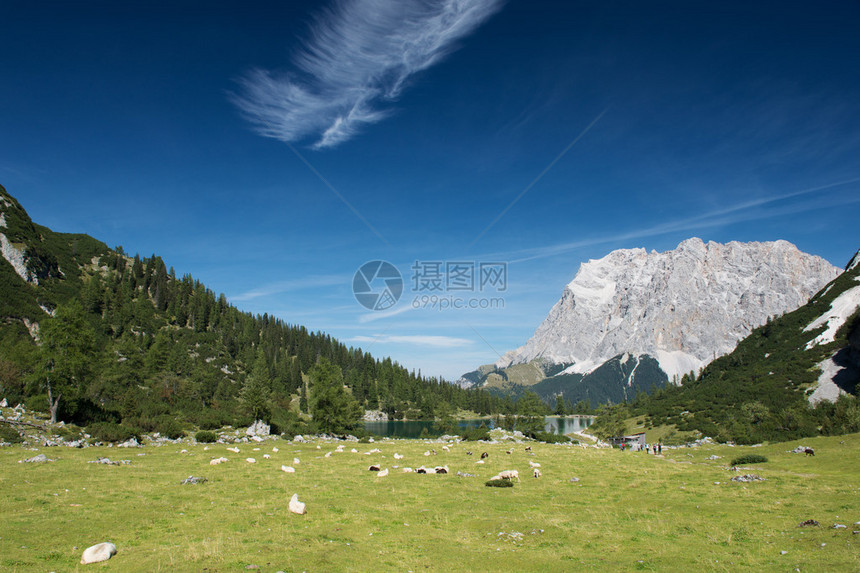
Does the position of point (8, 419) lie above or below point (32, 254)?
below

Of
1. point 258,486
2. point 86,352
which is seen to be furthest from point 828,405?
point 86,352

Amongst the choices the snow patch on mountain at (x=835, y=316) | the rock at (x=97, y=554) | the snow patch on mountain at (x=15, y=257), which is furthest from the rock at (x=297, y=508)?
the snow patch on mountain at (x=15, y=257)

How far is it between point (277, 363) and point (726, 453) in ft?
595

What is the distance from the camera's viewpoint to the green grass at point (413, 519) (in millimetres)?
13852

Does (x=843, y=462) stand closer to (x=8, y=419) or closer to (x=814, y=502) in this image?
(x=814, y=502)

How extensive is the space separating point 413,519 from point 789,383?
11696 cm

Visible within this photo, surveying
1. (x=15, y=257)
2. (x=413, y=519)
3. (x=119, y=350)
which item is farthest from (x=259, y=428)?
(x=15, y=257)

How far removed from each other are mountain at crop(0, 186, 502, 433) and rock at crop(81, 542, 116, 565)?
45.0 m

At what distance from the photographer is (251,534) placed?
16391 millimetres

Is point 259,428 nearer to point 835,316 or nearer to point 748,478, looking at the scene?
point 748,478

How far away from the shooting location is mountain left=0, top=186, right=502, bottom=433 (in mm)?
50312

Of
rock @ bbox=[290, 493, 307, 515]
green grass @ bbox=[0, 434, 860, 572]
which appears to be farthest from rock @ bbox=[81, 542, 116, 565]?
rock @ bbox=[290, 493, 307, 515]

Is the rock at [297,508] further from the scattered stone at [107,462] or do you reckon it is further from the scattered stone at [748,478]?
the scattered stone at [748,478]

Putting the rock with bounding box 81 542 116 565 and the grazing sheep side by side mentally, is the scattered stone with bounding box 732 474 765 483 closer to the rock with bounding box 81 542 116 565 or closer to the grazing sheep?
→ the grazing sheep
